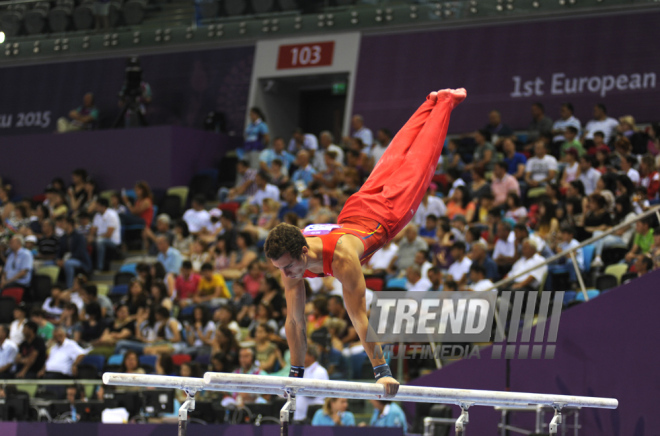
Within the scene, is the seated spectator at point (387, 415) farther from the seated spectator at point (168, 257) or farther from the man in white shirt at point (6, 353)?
the man in white shirt at point (6, 353)

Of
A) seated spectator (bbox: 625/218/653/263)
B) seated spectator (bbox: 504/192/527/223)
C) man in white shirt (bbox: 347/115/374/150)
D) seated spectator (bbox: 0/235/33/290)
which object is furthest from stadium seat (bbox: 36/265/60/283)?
seated spectator (bbox: 625/218/653/263)

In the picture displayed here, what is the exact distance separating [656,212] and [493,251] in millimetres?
2148

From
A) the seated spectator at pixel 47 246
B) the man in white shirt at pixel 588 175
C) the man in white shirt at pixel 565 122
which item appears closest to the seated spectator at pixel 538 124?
the man in white shirt at pixel 565 122

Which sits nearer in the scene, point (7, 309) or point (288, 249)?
point (288, 249)

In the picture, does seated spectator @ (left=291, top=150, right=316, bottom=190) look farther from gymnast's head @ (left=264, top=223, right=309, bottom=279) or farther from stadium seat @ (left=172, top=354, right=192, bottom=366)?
gymnast's head @ (left=264, top=223, right=309, bottom=279)

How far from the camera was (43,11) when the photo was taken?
44.7 ft

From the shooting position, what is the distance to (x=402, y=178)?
5.25m

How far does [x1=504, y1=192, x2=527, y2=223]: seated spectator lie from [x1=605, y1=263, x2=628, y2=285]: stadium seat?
2039 mm

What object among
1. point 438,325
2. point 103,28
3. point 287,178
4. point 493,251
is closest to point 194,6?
point 103,28

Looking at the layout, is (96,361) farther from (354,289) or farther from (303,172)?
(354,289)

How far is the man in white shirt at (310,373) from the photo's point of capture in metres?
7.49

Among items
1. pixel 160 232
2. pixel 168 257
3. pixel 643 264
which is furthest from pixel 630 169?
pixel 160 232

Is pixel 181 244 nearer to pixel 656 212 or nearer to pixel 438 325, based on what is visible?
pixel 438 325

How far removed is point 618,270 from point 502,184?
2.72 m
